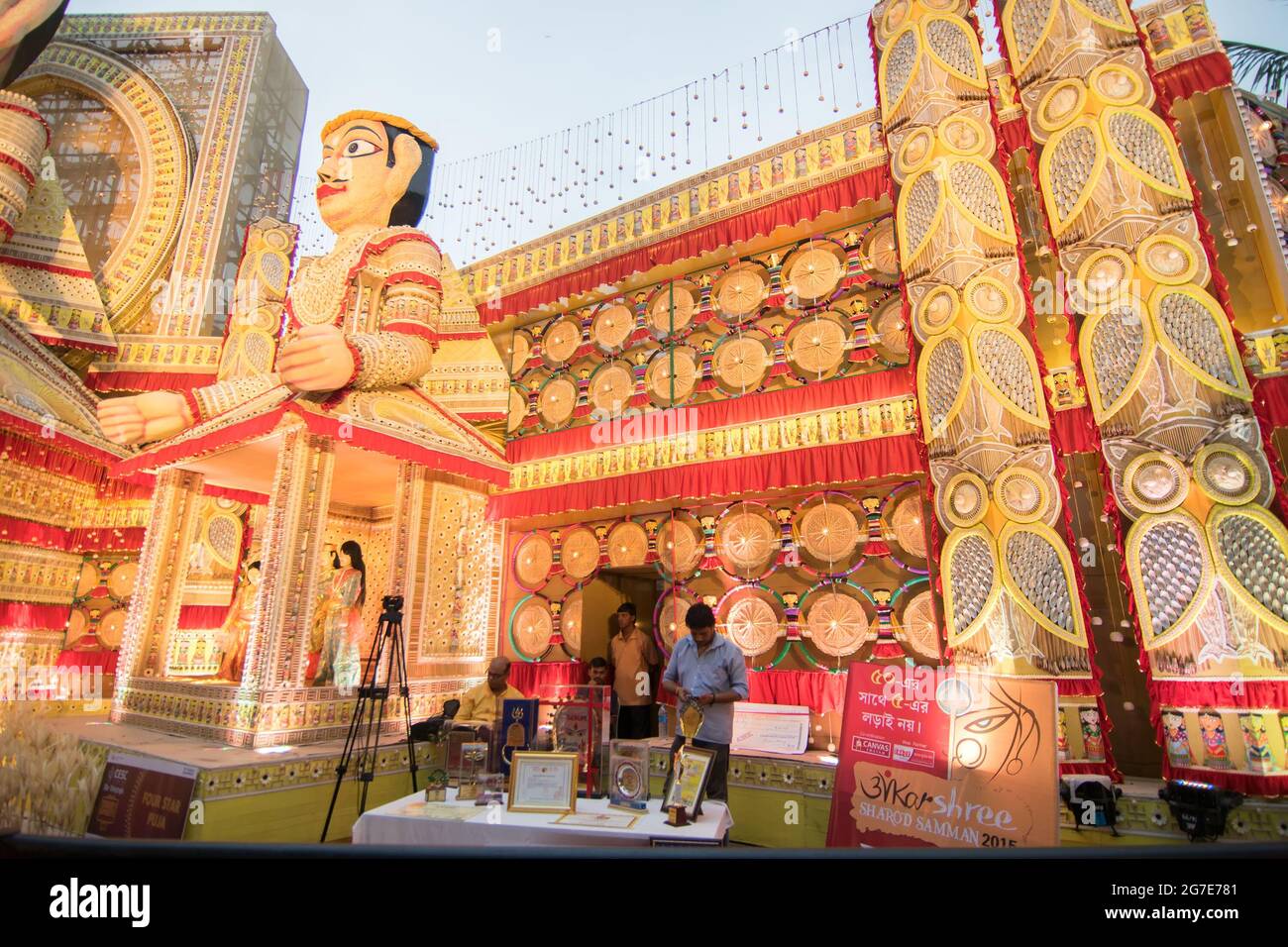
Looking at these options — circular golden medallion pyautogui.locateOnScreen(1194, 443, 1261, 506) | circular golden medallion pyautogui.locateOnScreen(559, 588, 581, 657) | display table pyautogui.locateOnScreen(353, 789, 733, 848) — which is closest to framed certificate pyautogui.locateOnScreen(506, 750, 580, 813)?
display table pyautogui.locateOnScreen(353, 789, 733, 848)

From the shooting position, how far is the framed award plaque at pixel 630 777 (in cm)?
266

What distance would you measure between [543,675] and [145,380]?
7589 mm

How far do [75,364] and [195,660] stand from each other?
16.6ft

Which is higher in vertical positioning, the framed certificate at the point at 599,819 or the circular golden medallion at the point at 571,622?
the circular golden medallion at the point at 571,622

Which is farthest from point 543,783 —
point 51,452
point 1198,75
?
point 51,452

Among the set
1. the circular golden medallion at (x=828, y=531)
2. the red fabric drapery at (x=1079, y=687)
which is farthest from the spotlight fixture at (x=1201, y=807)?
the circular golden medallion at (x=828, y=531)

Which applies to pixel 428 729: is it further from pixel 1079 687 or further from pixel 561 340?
pixel 561 340

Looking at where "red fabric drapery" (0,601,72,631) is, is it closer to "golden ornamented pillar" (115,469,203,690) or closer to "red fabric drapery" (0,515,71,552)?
"red fabric drapery" (0,515,71,552)

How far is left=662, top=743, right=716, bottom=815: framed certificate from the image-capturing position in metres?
2.49

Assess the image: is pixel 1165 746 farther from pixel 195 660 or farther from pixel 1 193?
pixel 1 193

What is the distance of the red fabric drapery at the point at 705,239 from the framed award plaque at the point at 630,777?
6154 millimetres

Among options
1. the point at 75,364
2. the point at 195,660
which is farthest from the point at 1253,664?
the point at 75,364

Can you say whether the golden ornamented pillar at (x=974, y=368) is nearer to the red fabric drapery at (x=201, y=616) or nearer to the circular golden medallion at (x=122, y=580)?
the red fabric drapery at (x=201, y=616)

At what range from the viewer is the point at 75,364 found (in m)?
9.02
